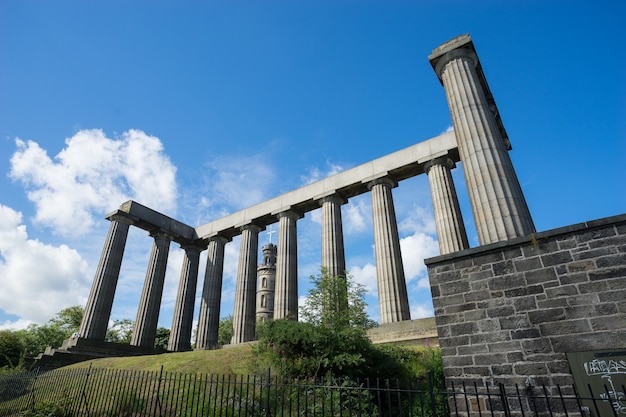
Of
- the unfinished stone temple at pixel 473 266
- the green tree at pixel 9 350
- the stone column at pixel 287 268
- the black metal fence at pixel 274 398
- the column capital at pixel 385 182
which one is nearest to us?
the black metal fence at pixel 274 398

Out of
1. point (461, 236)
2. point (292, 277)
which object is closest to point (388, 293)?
point (461, 236)

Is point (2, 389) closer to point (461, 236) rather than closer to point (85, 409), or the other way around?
point (85, 409)

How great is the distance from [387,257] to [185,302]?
794 inches

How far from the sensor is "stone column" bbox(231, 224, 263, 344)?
92.7 ft

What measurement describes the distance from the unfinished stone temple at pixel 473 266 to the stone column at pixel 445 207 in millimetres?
73

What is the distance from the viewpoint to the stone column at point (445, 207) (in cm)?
2119

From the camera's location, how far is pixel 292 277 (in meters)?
27.3

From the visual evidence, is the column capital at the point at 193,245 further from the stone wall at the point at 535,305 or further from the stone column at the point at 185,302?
the stone wall at the point at 535,305

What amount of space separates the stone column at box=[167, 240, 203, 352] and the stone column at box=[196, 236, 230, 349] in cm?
207

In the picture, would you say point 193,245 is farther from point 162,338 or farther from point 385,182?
point 162,338

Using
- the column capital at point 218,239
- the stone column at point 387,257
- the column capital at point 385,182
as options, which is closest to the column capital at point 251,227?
the column capital at point 218,239

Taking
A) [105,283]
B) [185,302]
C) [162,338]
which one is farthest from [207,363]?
[162,338]

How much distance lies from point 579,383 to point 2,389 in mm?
21802

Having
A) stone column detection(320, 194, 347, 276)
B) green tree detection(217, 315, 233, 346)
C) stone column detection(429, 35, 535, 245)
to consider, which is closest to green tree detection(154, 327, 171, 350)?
green tree detection(217, 315, 233, 346)
